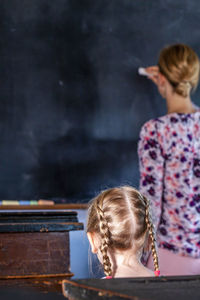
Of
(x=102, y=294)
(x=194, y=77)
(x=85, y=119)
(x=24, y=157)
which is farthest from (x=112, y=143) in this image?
(x=102, y=294)

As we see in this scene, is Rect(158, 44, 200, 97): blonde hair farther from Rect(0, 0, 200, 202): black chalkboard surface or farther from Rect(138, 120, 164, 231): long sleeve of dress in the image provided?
Rect(0, 0, 200, 202): black chalkboard surface

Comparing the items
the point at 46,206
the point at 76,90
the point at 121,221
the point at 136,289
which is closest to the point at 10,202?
the point at 46,206

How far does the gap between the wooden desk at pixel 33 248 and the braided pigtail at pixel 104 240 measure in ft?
1.06

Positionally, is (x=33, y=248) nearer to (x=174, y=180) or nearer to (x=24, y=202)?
(x=174, y=180)

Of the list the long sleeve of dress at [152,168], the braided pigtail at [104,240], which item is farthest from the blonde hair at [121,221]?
the long sleeve of dress at [152,168]

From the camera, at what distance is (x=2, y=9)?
230 cm

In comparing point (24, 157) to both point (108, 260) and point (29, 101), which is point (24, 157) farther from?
point (108, 260)

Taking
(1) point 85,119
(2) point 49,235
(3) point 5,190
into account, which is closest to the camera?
(2) point 49,235

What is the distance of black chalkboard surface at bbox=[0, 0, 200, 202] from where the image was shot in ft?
7.46

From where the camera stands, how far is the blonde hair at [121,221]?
117 centimetres

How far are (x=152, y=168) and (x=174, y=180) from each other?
3.6 inches

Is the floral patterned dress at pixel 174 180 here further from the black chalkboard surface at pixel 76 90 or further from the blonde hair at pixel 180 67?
the black chalkboard surface at pixel 76 90

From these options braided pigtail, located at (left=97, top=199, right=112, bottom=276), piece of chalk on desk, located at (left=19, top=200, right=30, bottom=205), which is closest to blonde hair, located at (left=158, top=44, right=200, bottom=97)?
braided pigtail, located at (left=97, top=199, right=112, bottom=276)

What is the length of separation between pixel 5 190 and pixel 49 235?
0.78 meters
